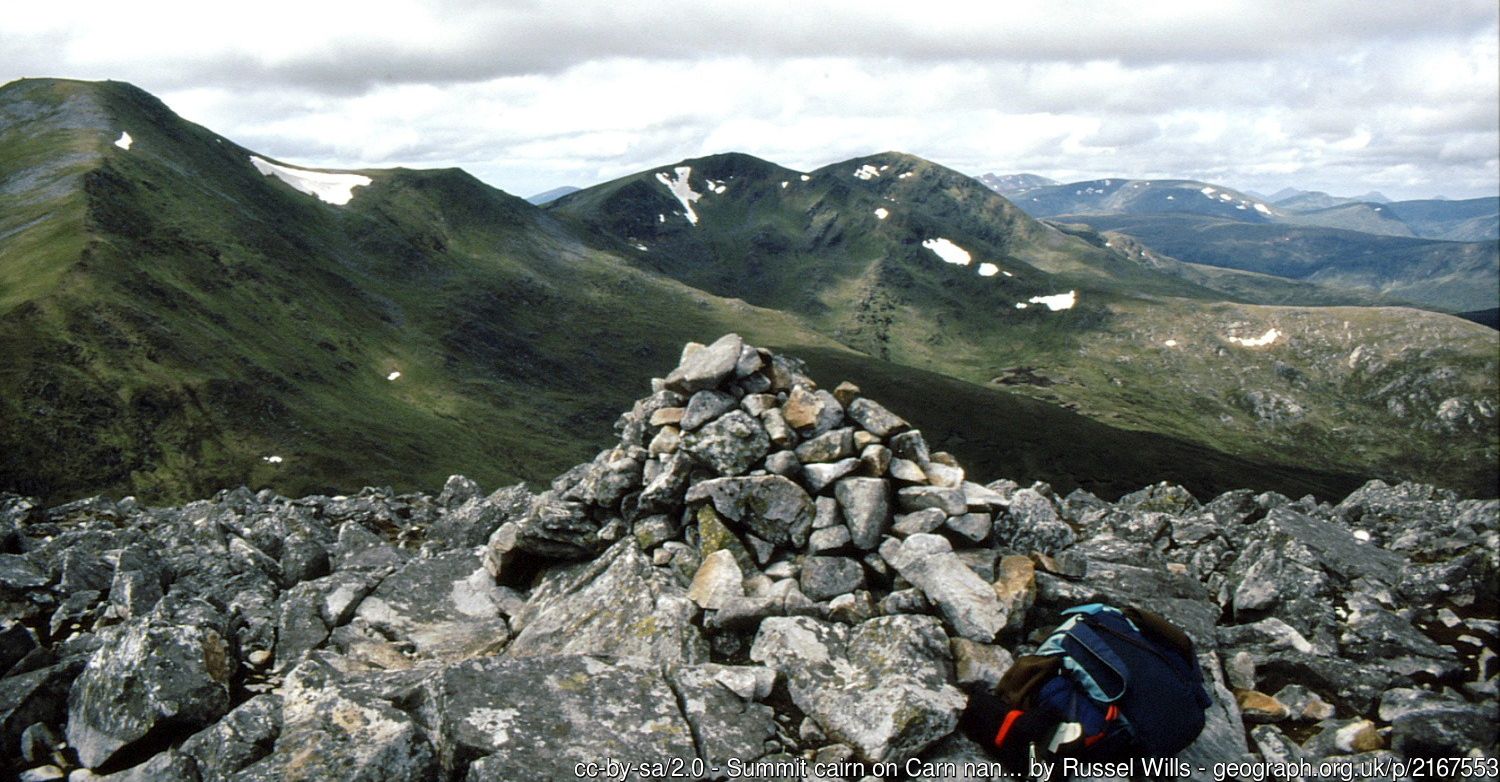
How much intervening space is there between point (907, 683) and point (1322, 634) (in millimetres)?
9513

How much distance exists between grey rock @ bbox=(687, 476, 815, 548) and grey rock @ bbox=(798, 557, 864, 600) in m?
0.91

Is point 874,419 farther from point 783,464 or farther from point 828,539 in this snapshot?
point 828,539

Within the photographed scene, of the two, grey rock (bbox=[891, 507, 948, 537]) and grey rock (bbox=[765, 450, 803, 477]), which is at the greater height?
grey rock (bbox=[765, 450, 803, 477])

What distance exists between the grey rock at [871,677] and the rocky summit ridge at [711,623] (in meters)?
0.05

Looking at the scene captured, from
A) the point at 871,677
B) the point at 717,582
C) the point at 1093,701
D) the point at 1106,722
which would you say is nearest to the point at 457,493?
the point at 717,582

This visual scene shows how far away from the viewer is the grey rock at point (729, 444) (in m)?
16.5

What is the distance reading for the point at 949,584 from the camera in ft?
44.8

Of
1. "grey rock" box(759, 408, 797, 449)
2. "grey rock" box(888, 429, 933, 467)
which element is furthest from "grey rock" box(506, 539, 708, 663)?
"grey rock" box(888, 429, 933, 467)

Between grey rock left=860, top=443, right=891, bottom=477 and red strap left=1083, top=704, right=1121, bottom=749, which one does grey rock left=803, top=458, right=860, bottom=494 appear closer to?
grey rock left=860, top=443, right=891, bottom=477

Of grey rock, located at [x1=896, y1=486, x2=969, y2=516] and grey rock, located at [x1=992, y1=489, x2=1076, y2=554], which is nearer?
grey rock, located at [x1=896, y1=486, x2=969, y2=516]

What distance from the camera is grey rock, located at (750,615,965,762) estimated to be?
35.5 feet

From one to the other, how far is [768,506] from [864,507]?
1945 mm

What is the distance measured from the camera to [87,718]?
11.2 metres

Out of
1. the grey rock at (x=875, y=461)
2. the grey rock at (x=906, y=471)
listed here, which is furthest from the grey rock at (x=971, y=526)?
the grey rock at (x=875, y=461)
